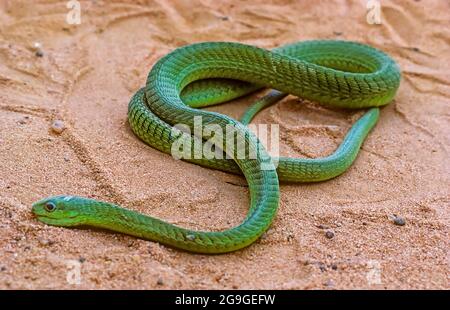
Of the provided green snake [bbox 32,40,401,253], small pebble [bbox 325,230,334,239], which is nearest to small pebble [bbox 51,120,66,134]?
green snake [bbox 32,40,401,253]

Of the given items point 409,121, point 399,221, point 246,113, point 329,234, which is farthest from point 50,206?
point 409,121

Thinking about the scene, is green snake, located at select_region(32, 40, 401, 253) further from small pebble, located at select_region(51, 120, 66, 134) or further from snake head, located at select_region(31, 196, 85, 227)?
small pebble, located at select_region(51, 120, 66, 134)

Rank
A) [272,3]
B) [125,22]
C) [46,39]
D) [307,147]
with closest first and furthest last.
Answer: [307,147]
[46,39]
[125,22]
[272,3]

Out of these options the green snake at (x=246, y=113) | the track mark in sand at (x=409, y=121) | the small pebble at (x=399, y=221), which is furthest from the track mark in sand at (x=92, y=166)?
the track mark in sand at (x=409, y=121)

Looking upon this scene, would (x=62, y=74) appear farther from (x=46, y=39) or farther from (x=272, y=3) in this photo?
(x=272, y=3)

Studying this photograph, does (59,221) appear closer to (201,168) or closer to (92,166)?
(92,166)

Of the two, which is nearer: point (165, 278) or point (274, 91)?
point (165, 278)

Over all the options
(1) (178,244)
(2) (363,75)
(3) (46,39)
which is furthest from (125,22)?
(1) (178,244)
